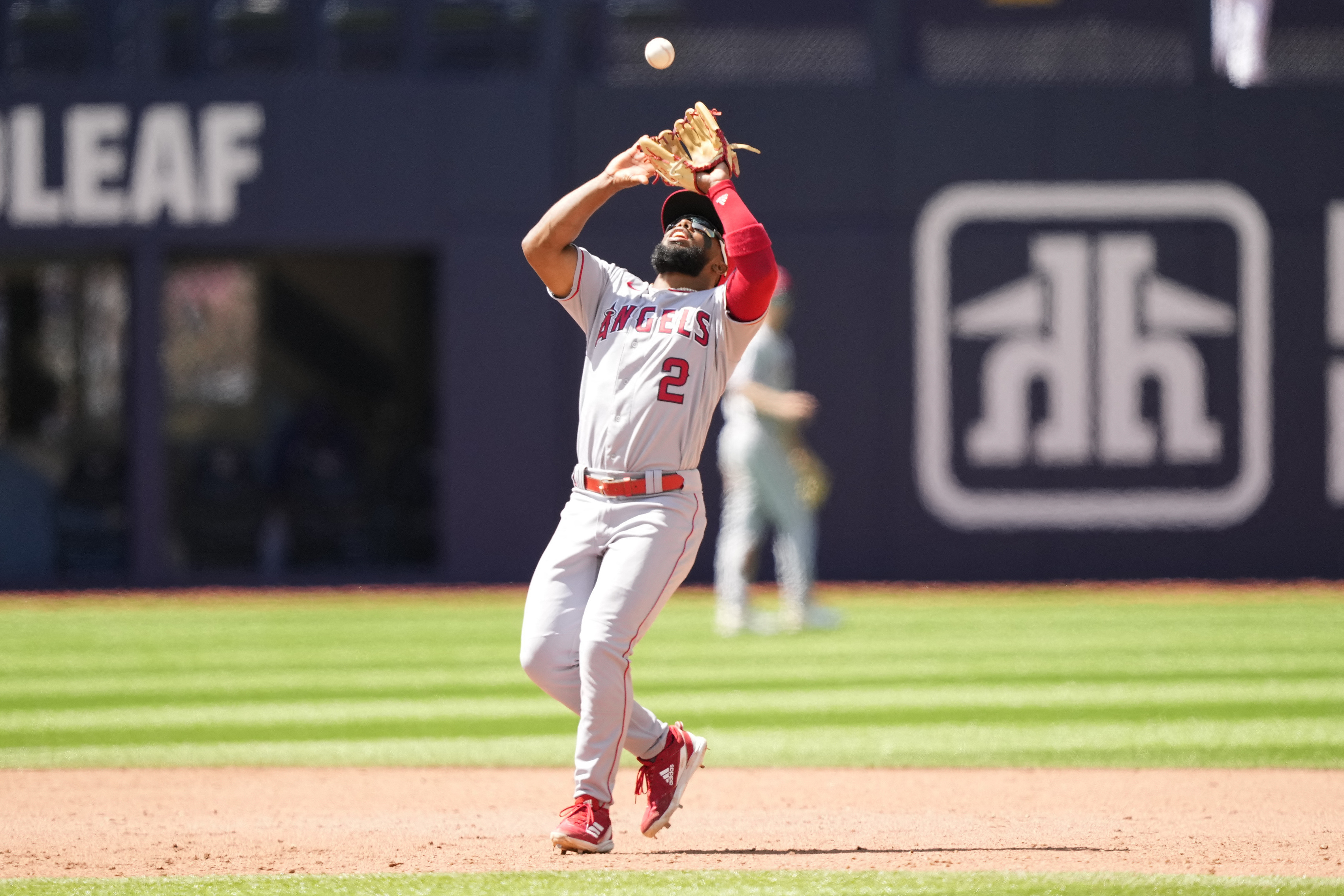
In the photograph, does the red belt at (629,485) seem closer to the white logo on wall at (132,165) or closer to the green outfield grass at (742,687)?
the green outfield grass at (742,687)

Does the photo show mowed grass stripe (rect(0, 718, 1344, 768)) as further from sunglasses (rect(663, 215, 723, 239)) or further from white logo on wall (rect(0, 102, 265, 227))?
white logo on wall (rect(0, 102, 265, 227))

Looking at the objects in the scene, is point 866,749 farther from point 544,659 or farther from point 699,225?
point 699,225

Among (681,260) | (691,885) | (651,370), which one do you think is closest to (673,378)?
(651,370)

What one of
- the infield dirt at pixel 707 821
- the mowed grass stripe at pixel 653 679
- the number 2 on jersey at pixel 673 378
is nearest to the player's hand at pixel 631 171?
the number 2 on jersey at pixel 673 378

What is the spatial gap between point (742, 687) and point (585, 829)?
3884mm

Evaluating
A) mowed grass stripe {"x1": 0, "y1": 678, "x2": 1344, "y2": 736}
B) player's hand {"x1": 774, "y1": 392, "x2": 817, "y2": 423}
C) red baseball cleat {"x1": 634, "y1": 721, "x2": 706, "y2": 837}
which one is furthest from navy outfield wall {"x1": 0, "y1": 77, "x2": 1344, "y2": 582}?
red baseball cleat {"x1": 634, "y1": 721, "x2": 706, "y2": 837}

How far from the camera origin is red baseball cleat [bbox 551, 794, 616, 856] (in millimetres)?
4824

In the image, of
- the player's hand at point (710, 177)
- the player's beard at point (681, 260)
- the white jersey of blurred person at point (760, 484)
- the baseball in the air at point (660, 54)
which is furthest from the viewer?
the white jersey of blurred person at point (760, 484)

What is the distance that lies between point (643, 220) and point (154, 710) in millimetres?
7270

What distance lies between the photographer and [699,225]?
5266 millimetres

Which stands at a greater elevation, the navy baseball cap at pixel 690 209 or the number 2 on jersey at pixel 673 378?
the navy baseball cap at pixel 690 209

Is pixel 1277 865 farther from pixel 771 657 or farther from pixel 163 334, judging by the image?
pixel 163 334

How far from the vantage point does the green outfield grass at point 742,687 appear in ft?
23.0

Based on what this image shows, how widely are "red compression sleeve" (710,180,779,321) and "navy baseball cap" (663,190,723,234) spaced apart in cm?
30
